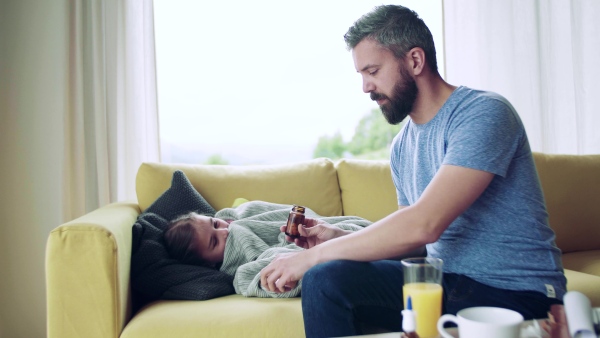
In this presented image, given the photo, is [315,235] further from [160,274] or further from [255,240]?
[160,274]

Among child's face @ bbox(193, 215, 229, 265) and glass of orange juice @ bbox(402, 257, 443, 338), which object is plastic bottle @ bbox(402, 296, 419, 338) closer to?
glass of orange juice @ bbox(402, 257, 443, 338)

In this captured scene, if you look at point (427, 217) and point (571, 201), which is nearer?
point (427, 217)

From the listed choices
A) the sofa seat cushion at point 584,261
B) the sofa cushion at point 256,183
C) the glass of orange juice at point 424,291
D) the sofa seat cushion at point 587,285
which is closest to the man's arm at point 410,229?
the glass of orange juice at point 424,291

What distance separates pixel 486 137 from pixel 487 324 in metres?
0.54

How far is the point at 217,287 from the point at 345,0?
2.14 metres

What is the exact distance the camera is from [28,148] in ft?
9.33

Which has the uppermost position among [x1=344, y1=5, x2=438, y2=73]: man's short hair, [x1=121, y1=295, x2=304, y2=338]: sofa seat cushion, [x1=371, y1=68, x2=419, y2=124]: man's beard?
[x1=344, y1=5, x2=438, y2=73]: man's short hair

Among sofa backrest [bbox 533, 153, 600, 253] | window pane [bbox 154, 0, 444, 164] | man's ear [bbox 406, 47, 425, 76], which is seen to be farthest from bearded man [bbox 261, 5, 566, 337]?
window pane [bbox 154, 0, 444, 164]

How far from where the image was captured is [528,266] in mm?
1327

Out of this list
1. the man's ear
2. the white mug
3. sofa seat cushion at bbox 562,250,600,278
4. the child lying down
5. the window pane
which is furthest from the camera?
the window pane

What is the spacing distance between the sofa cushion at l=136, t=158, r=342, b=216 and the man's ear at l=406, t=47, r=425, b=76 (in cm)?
107

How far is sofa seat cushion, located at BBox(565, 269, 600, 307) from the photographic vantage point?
198 centimetres

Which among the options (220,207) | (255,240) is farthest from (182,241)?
(220,207)

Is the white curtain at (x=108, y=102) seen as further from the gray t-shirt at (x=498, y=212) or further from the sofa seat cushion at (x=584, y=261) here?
the sofa seat cushion at (x=584, y=261)
